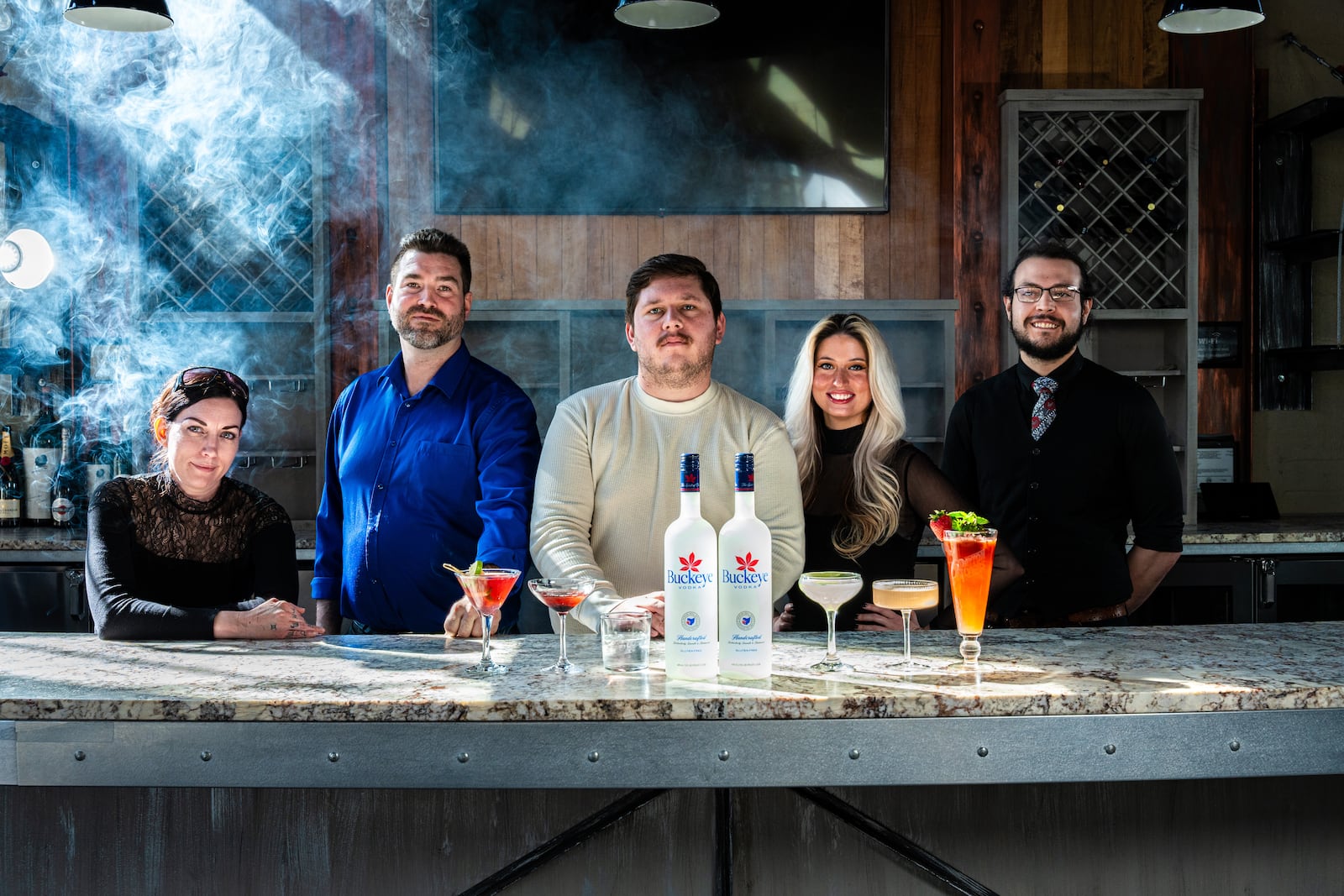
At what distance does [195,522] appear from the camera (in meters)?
Result: 2.20

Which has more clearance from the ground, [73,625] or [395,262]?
[395,262]

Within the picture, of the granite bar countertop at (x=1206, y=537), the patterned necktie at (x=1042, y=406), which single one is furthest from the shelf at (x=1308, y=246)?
the patterned necktie at (x=1042, y=406)

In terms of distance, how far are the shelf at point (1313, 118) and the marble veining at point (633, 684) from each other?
297 cm

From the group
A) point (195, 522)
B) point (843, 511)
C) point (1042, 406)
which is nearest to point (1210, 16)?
point (1042, 406)

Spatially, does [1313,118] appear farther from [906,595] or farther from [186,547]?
[186,547]

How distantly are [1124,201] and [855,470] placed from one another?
8.16ft

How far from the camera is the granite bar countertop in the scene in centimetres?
368

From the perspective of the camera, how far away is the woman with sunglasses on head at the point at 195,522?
83.2 inches

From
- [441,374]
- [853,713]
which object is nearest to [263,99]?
[441,374]

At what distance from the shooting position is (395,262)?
98.7 inches

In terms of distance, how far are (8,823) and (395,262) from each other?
1.34 m

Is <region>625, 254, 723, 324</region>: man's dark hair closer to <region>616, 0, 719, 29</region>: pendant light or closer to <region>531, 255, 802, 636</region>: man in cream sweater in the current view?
<region>531, 255, 802, 636</region>: man in cream sweater

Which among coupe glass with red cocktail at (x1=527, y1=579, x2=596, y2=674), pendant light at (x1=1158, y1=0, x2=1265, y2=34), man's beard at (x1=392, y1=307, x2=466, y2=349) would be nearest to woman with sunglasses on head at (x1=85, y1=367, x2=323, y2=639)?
man's beard at (x1=392, y1=307, x2=466, y2=349)

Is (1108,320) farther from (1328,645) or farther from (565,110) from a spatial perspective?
(1328,645)
